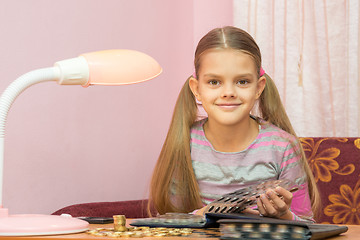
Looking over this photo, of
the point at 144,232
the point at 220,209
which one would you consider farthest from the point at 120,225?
the point at 220,209

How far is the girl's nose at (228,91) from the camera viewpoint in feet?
3.81

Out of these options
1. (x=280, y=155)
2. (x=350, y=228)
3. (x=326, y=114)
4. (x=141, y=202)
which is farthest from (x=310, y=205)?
(x=326, y=114)

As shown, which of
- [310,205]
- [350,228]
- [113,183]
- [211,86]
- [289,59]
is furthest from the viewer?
[289,59]

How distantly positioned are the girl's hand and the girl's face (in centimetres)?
25

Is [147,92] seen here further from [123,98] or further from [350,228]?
[350,228]

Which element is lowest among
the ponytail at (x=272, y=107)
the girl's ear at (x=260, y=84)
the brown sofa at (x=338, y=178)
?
the brown sofa at (x=338, y=178)

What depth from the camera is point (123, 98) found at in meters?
1.97

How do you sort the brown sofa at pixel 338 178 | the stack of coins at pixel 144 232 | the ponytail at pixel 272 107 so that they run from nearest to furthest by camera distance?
the stack of coins at pixel 144 232 → the ponytail at pixel 272 107 → the brown sofa at pixel 338 178

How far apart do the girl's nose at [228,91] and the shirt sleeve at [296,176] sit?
0.29 meters

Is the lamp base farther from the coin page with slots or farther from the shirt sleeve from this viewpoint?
the shirt sleeve

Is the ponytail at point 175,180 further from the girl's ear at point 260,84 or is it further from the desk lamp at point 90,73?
the desk lamp at point 90,73

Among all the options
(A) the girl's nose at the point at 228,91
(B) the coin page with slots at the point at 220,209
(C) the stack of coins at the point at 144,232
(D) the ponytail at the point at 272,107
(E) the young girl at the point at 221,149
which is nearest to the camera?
(C) the stack of coins at the point at 144,232

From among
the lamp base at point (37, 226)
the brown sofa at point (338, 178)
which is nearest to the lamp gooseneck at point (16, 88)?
the lamp base at point (37, 226)

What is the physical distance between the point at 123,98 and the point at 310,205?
2.89 feet
